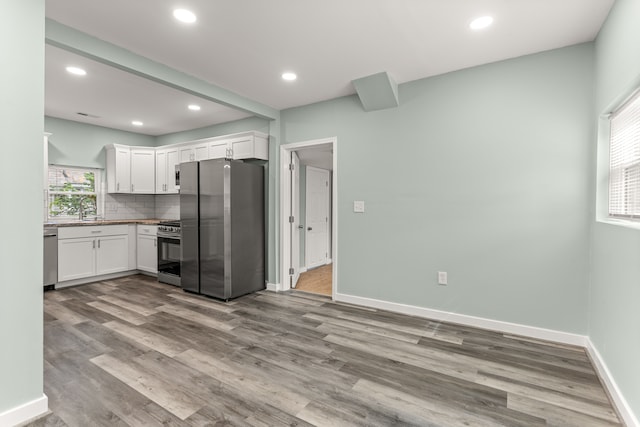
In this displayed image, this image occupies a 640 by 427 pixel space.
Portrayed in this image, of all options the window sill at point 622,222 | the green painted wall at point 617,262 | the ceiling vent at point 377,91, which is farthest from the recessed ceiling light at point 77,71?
the window sill at point 622,222

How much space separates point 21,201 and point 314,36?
225cm

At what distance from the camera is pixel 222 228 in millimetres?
4043

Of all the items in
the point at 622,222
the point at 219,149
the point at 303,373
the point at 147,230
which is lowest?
the point at 303,373

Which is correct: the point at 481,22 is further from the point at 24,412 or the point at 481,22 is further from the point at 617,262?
the point at 24,412

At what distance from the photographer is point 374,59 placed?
2926mm

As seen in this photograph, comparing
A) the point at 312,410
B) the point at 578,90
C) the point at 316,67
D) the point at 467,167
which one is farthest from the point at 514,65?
the point at 312,410

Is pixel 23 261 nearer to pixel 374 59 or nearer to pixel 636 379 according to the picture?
pixel 374 59

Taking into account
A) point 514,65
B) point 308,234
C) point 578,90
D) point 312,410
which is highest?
point 514,65

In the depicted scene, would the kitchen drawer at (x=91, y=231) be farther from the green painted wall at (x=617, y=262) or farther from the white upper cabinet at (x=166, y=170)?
the green painted wall at (x=617, y=262)

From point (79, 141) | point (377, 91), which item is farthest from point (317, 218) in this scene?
point (79, 141)

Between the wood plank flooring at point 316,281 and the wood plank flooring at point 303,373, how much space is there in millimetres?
1000

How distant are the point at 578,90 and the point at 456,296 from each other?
83.6 inches

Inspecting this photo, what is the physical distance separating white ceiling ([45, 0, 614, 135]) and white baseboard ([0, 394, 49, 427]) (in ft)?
8.23

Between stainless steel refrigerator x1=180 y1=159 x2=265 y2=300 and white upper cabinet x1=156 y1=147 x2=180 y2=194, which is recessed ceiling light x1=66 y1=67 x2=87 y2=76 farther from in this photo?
white upper cabinet x1=156 y1=147 x2=180 y2=194
